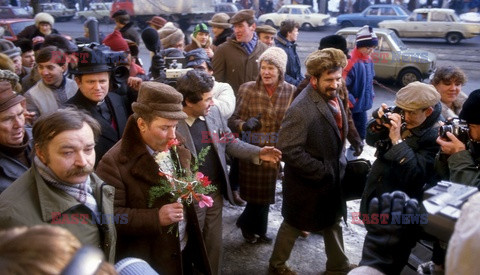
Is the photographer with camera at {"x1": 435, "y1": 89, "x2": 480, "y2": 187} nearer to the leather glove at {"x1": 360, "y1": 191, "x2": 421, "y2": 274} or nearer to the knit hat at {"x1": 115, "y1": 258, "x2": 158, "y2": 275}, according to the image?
the leather glove at {"x1": 360, "y1": 191, "x2": 421, "y2": 274}

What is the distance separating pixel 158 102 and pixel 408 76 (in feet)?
37.0

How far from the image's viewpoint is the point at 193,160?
11.0 feet

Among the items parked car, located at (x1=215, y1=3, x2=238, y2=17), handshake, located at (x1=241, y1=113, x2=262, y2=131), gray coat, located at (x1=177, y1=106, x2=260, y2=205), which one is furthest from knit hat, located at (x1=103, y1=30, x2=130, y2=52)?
parked car, located at (x1=215, y1=3, x2=238, y2=17)

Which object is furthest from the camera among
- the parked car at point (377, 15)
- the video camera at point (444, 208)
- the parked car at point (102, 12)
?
the parked car at point (102, 12)

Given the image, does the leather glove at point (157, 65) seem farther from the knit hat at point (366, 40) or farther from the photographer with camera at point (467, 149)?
the knit hat at point (366, 40)

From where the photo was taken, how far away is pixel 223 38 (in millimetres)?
7922

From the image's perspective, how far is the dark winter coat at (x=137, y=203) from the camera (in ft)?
9.25

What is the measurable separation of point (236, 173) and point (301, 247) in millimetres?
1172

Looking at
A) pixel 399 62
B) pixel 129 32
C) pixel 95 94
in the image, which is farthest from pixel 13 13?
Result: pixel 95 94

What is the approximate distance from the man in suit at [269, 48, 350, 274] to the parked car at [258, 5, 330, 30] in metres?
21.5

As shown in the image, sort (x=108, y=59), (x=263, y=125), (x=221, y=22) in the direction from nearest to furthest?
(x=108, y=59) < (x=263, y=125) < (x=221, y=22)

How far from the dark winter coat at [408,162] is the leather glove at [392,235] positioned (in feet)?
4.44

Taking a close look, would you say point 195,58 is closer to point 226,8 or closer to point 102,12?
point 226,8

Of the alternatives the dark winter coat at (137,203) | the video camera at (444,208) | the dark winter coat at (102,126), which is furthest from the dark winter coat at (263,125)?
the video camera at (444,208)
